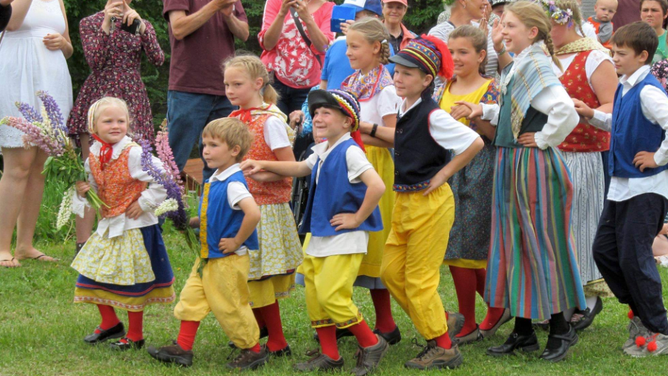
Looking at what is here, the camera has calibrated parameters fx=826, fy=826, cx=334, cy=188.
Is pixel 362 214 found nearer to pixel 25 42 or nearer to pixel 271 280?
pixel 271 280

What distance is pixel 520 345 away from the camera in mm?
4836

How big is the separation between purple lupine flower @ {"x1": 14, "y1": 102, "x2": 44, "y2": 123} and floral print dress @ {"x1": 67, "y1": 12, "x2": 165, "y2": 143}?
167cm

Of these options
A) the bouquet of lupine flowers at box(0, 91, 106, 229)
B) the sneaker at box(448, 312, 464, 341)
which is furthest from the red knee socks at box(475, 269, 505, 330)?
the bouquet of lupine flowers at box(0, 91, 106, 229)

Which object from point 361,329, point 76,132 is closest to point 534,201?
point 361,329

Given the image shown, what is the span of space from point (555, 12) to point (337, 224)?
6.22 ft

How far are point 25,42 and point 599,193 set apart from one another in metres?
4.48

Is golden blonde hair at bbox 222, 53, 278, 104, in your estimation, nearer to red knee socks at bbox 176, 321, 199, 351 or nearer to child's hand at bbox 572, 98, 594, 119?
red knee socks at bbox 176, 321, 199, 351

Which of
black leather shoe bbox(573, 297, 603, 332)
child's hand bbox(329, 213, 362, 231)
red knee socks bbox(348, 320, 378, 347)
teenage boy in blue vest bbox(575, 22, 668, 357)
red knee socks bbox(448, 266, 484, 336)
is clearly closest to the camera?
child's hand bbox(329, 213, 362, 231)

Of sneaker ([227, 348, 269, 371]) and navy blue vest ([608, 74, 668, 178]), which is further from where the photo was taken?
navy blue vest ([608, 74, 668, 178])

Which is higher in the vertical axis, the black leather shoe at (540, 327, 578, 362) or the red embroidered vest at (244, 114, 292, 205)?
the red embroidered vest at (244, 114, 292, 205)

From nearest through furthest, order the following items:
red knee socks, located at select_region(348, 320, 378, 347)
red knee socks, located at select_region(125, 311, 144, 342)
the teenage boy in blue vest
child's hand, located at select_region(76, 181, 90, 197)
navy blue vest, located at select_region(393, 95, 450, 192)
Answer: red knee socks, located at select_region(348, 320, 378, 347) → navy blue vest, located at select_region(393, 95, 450, 192) → the teenage boy in blue vest → child's hand, located at select_region(76, 181, 90, 197) → red knee socks, located at select_region(125, 311, 144, 342)

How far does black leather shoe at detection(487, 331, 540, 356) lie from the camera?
481cm

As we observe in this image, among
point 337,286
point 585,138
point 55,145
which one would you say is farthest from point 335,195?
point 585,138

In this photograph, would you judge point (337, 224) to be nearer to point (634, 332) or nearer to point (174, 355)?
point (174, 355)
